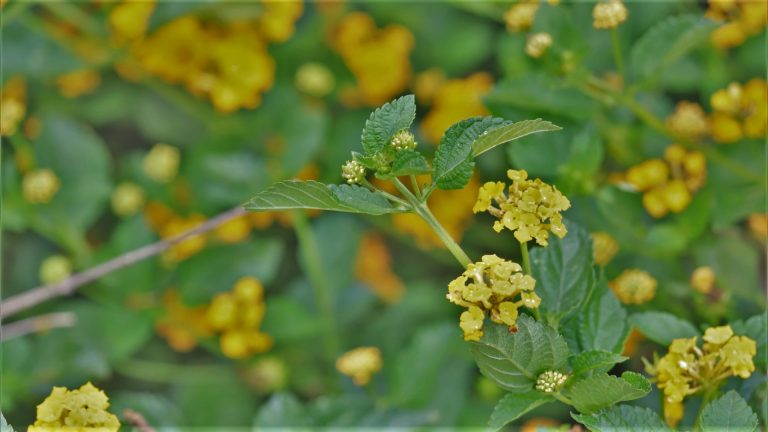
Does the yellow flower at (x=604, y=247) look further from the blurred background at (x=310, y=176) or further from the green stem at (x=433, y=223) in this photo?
the green stem at (x=433, y=223)

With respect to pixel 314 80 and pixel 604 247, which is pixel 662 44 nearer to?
pixel 604 247

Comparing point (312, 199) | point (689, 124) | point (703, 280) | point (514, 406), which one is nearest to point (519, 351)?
point (514, 406)

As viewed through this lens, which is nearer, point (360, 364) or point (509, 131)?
point (509, 131)

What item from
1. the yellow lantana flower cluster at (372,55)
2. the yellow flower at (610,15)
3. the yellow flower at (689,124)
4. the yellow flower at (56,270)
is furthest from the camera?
the yellow lantana flower cluster at (372,55)

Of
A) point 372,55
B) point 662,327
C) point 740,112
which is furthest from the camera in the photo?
point 372,55

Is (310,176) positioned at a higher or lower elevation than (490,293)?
higher

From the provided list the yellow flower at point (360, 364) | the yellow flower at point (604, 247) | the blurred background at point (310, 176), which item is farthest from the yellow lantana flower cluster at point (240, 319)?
the yellow flower at point (604, 247)
